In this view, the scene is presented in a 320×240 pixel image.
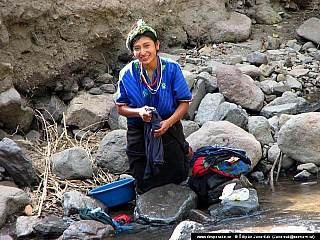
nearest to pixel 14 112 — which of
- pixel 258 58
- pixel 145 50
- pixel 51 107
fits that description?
pixel 51 107

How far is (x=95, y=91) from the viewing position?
794 centimetres

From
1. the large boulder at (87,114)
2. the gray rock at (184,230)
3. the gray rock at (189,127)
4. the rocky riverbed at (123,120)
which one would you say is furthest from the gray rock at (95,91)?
the gray rock at (184,230)

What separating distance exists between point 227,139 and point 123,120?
4.57ft

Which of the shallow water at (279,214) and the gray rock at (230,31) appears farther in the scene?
the gray rock at (230,31)

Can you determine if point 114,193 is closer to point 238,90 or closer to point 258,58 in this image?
point 238,90

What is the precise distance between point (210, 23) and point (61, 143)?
3.41 metres

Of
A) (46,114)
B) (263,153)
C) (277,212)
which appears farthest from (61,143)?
(277,212)

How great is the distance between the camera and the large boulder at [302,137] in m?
6.30

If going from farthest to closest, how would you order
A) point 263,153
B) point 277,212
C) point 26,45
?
point 26,45, point 263,153, point 277,212

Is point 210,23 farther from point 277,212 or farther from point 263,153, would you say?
point 277,212

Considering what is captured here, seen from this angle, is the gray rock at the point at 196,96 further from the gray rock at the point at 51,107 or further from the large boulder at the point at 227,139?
the gray rock at the point at 51,107

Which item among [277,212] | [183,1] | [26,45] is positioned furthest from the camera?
[183,1]

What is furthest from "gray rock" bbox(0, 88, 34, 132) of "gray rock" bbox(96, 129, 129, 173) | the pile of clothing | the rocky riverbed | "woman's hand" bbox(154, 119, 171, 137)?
the pile of clothing

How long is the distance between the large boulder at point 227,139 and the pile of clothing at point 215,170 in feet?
1.75
